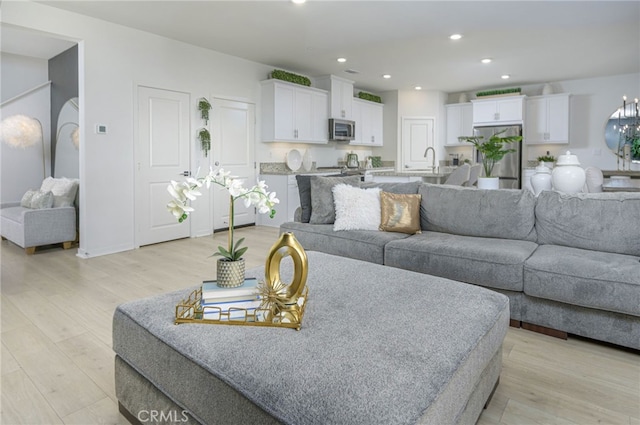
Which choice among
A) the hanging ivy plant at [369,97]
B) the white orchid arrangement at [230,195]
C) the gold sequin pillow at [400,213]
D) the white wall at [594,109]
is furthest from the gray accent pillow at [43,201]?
the white wall at [594,109]

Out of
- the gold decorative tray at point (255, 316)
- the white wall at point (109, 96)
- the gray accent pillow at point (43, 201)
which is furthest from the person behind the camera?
the gray accent pillow at point (43, 201)

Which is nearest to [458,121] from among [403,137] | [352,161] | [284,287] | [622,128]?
[403,137]

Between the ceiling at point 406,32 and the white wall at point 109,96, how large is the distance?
19cm

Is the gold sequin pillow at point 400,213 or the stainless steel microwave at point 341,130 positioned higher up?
the stainless steel microwave at point 341,130

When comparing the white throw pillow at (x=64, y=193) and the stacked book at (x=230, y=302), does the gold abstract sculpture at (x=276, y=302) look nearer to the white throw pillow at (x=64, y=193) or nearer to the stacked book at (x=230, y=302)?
the stacked book at (x=230, y=302)

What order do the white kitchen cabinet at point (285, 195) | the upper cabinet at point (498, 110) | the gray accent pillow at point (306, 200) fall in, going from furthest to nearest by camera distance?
the upper cabinet at point (498, 110) → the white kitchen cabinet at point (285, 195) → the gray accent pillow at point (306, 200)

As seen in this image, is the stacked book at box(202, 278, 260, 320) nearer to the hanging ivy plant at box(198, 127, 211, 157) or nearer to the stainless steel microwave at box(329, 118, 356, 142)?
the hanging ivy plant at box(198, 127, 211, 157)

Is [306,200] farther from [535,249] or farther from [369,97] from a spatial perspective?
[369,97]

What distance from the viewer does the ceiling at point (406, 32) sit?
4082 mm

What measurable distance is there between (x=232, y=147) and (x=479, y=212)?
3970 millimetres

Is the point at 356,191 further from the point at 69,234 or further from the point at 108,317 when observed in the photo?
the point at 69,234

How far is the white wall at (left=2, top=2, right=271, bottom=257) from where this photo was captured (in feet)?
14.2

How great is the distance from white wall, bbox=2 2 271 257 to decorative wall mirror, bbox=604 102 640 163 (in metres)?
7.11

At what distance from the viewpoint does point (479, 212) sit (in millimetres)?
3170
